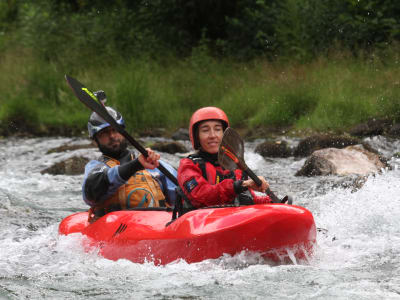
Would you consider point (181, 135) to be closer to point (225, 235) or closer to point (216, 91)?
point (216, 91)

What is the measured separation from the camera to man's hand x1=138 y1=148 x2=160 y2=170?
4.70m

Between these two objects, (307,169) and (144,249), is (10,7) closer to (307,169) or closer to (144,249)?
(307,169)

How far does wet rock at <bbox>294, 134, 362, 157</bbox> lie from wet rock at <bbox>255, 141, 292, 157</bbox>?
174mm

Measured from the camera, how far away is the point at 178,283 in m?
4.09

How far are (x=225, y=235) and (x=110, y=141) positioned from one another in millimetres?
1739

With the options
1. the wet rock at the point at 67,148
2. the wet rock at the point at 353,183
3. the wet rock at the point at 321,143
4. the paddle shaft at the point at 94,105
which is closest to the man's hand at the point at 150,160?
the paddle shaft at the point at 94,105

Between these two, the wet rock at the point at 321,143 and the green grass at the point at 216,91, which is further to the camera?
the green grass at the point at 216,91

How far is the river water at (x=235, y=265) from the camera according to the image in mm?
3939

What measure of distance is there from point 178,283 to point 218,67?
38.7ft

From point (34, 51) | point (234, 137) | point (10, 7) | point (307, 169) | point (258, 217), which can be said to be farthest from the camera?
point (10, 7)

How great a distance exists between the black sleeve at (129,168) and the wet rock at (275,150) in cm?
556

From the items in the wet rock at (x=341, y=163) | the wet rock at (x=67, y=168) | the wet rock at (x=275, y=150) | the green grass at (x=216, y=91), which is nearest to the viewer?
the wet rock at (x=341, y=163)

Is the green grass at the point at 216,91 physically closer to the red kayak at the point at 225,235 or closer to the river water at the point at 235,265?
the river water at the point at 235,265

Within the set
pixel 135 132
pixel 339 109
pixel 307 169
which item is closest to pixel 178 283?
pixel 307 169
